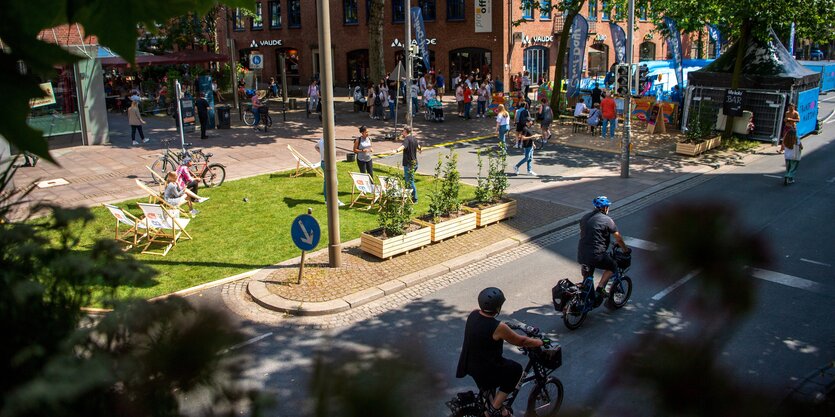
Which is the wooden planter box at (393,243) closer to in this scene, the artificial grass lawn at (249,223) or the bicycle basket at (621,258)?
the artificial grass lawn at (249,223)

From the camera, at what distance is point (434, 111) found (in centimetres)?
3053

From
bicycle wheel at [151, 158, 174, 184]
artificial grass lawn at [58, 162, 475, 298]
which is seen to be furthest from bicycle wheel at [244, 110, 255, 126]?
artificial grass lawn at [58, 162, 475, 298]

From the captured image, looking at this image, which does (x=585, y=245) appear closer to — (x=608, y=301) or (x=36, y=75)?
(x=608, y=301)

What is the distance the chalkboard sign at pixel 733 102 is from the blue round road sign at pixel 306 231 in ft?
63.7

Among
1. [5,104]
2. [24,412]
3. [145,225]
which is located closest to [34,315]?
[24,412]

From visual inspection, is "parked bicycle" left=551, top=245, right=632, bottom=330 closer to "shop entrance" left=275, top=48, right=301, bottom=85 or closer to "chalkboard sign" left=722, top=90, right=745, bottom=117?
"chalkboard sign" left=722, top=90, right=745, bottom=117

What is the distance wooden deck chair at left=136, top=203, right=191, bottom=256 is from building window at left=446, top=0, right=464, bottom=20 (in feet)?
101

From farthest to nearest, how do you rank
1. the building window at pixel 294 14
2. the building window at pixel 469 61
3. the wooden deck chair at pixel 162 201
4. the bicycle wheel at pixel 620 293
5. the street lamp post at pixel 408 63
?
the building window at pixel 294 14 → the building window at pixel 469 61 → the street lamp post at pixel 408 63 → the wooden deck chair at pixel 162 201 → the bicycle wheel at pixel 620 293

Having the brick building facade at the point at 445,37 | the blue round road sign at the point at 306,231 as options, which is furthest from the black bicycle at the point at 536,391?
the brick building facade at the point at 445,37

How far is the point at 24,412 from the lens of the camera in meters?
1.40

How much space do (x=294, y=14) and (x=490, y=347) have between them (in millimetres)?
46688

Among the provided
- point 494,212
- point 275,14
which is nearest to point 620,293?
point 494,212

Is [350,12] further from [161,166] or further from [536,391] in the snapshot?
[536,391]

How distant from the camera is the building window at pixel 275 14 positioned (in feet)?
168
